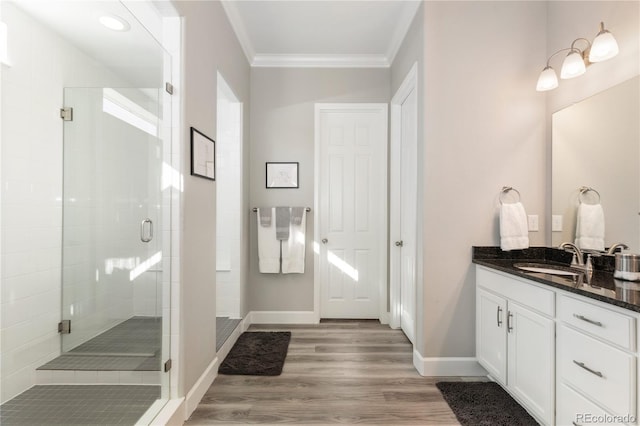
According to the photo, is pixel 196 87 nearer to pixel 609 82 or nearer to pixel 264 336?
pixel 264 336

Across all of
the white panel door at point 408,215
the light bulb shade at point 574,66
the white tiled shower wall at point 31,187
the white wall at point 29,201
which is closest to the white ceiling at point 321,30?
the white panel door at point 408,215

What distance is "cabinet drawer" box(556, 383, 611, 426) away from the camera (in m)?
1.31

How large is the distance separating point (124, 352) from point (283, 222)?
1879mm

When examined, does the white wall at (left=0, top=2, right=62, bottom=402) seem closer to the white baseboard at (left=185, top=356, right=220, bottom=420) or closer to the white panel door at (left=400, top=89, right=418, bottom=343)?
the white baseboard at (left=185, top=356, right=220, bottom=420)

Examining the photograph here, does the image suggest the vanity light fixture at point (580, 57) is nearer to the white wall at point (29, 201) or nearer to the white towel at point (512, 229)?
the white towel at point (512, 229)

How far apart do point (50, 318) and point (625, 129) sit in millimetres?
3405

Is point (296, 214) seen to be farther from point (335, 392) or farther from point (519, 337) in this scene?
point (519, 337)

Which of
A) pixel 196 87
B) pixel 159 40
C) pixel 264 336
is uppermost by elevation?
pixel 159 40

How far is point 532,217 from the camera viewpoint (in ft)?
7.79

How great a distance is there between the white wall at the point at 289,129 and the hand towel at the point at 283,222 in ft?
0.40

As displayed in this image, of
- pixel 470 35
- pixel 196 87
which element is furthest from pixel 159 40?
pixel 470 35

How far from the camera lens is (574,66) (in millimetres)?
1961

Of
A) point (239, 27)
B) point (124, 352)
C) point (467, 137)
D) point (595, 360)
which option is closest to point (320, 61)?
point (239, 27)

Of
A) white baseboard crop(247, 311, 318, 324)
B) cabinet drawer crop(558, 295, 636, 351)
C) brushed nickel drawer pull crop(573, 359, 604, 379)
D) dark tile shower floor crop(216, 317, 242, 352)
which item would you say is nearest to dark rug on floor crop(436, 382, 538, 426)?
brushed nickel drawer pull crop(573, 359, 604, 379)
